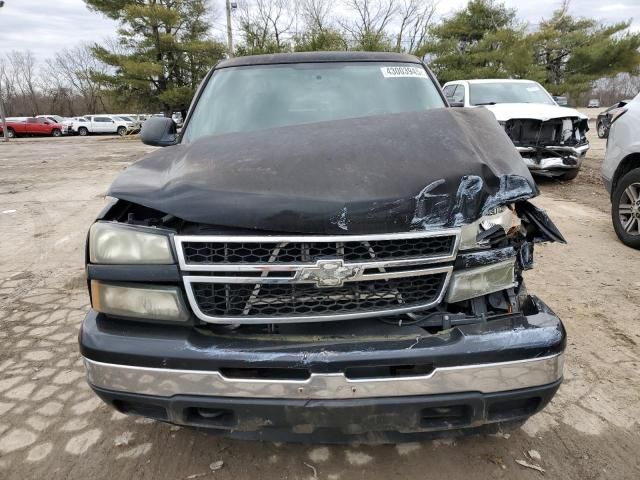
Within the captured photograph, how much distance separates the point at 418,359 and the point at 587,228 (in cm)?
512

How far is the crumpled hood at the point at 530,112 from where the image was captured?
7.95m

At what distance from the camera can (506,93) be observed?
374 inches

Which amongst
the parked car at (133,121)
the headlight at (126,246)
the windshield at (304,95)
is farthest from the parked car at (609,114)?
the parked car at (133,121)

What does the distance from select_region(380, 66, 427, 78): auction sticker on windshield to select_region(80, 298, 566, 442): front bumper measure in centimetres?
216

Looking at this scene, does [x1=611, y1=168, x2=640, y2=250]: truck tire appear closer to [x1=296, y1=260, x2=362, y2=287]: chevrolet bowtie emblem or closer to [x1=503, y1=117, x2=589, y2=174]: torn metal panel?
[x1=503, y1=117, x2=589, y2=174]: torn metal panel

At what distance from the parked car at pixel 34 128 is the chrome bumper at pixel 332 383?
4152cm

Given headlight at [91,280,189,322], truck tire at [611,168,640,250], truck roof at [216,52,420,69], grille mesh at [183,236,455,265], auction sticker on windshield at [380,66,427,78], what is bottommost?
truck tire at [611,168,640,250]

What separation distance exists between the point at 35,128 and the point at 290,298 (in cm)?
4212

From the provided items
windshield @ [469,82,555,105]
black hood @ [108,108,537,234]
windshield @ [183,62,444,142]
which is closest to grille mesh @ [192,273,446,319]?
black hood @ [108,108,537,234]

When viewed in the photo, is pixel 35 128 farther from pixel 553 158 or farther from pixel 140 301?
pixel 140 301

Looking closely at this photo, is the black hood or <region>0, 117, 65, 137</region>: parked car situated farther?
<region>0, 117, 65, 137</region>: parked car

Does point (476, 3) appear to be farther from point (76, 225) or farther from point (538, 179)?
point (76, 225)

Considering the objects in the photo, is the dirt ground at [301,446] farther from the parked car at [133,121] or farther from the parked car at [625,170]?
the parked car at [133,121]

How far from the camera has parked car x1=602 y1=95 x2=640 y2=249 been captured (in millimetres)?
4668
